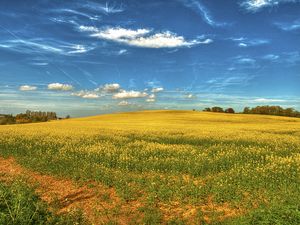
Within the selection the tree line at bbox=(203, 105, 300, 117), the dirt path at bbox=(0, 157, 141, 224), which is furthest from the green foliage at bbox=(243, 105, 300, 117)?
the dirt path at bbox=(0, 157, 141, 224)

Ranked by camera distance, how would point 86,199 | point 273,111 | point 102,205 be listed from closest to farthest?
1. point 102,205
2. point 86,199
3. point 273,111

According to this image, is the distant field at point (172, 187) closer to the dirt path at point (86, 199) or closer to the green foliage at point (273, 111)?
the dirt path at point (86, 199)

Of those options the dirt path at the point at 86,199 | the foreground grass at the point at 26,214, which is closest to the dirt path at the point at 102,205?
the dirt path at the point at 86,199

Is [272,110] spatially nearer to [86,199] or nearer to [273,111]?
[273,111]

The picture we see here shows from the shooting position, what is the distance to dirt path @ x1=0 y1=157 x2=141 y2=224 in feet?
27.8

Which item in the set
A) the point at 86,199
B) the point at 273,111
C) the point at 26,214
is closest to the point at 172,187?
the point at 86,199

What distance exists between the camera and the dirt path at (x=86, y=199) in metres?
8.46

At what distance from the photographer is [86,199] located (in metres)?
9.84

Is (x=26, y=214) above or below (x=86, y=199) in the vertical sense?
above

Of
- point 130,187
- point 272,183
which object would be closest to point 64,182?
point 130,187

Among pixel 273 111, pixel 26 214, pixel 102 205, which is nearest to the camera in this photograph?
pixel 26 214

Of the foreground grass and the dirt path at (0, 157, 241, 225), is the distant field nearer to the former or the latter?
the dirt path at (0, 157, 241, 225)

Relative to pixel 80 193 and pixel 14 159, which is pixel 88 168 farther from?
pixel 14 159

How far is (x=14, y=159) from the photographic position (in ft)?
54.7
